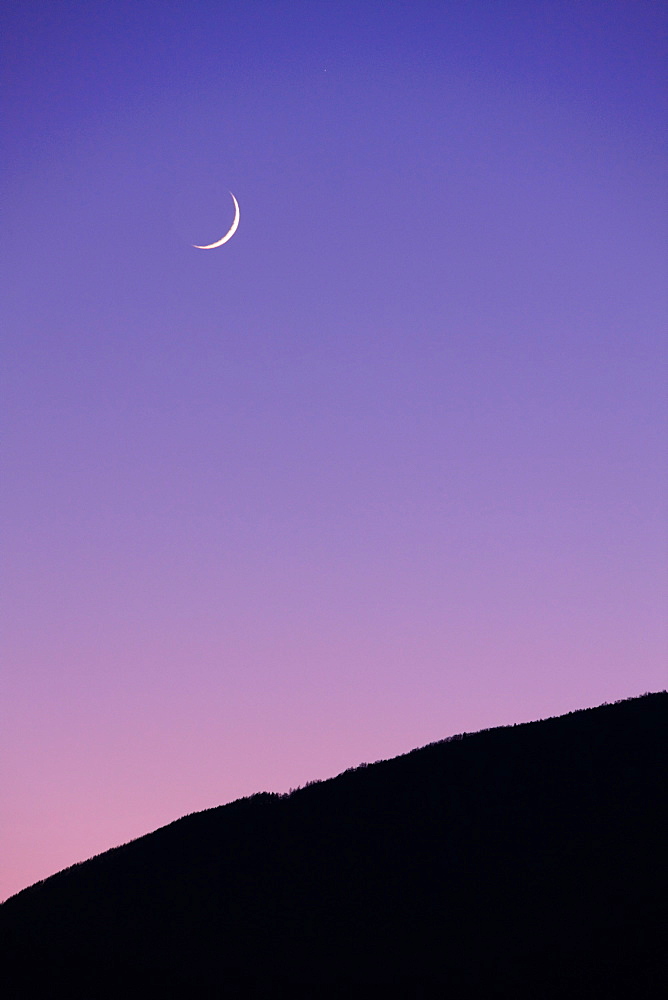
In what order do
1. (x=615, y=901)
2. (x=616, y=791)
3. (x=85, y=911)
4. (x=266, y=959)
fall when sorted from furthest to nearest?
(x=85, y=911), (x=616, y=791), (x=266, y=959), (x=615, y=901)

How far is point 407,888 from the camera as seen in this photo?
25.2 metres

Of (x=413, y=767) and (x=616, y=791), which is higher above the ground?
(x=413, y=767)

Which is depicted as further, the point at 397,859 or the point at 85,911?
the point at 85,911

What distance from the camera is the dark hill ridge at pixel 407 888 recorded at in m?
20.6

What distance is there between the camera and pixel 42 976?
1048 inches

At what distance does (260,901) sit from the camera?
26.8 meters

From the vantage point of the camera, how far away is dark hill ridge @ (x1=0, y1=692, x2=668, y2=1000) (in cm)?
2061

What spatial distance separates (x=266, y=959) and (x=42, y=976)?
753cm

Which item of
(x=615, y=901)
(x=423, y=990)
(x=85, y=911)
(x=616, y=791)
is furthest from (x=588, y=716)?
(x=85, y=911)

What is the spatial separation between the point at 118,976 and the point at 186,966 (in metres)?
2.21

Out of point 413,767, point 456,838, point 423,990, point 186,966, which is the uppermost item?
point 413,767

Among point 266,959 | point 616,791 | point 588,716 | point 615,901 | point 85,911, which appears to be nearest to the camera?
point 615,901

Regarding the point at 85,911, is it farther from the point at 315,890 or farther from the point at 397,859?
the point at 397,859

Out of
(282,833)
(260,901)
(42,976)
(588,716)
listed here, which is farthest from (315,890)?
(588,716)
